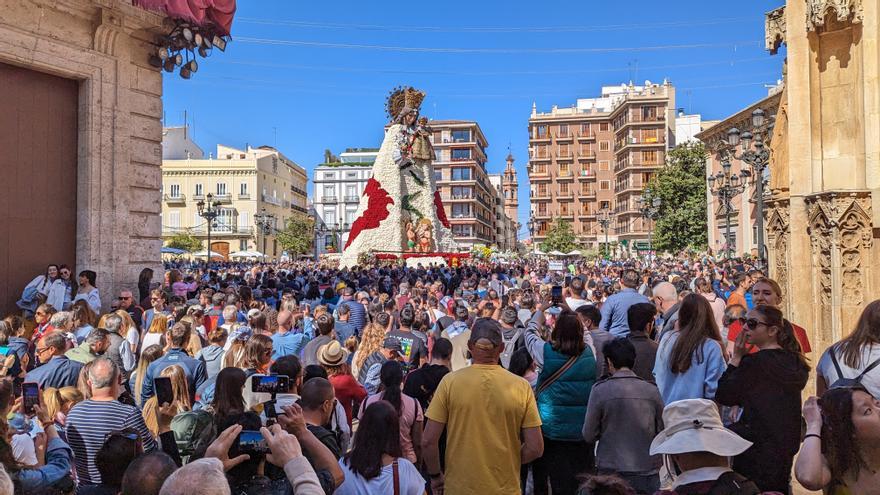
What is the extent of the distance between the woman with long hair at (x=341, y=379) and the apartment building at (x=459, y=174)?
79646 millimetres

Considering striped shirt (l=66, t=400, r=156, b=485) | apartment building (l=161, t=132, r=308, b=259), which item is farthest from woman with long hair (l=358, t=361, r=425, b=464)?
apartment building (l=161, t=132, r=308, b=259)

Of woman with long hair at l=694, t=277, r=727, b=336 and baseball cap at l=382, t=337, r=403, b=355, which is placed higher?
woman with long hair at l=694, t=277, r=727, b=336

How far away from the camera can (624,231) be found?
79.2 meters

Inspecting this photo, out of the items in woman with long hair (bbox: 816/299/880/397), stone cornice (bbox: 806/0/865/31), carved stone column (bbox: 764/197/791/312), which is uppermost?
stone cornice (bbox: 806/0/865/31)

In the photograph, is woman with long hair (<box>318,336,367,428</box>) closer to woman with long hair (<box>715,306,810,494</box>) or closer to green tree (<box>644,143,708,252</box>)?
woman with long hair (<box>715,306,810,494</box>)

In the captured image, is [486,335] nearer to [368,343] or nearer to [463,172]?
[368,343]

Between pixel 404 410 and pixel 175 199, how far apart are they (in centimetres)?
6704

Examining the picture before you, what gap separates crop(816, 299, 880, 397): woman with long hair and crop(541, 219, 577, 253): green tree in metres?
73.9

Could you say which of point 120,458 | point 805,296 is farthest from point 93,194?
point 805,296

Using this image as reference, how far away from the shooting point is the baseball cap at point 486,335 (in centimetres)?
391

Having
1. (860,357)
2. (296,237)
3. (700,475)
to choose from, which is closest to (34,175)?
(700,475)

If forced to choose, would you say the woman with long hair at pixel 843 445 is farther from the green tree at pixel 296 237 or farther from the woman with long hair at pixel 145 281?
the green tree at pixel 296 237

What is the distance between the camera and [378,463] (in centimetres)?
325

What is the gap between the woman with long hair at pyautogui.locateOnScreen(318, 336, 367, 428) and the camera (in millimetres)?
5156
